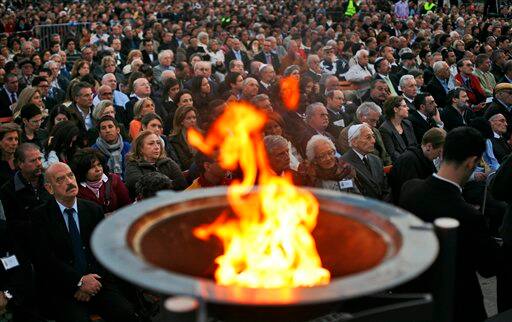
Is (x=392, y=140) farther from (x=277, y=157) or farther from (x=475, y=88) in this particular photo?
(x=475, y=88)

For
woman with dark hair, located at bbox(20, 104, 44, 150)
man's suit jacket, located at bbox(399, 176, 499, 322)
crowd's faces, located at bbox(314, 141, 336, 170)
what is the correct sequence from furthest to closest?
woman with dark hair, located at bbox(20, 104, 44, 150) < crowd's faces, located at bbox(314, 141, 336, 170) < man's suit jacket, located at bbox(399, 176, 499, 322)

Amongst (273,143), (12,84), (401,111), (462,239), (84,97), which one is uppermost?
(462,239)

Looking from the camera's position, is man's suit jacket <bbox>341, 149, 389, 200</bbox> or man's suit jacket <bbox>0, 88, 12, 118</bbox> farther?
man's suit jacket <bbox>0, 88, 12, 118</bbox>

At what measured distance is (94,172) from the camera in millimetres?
5594

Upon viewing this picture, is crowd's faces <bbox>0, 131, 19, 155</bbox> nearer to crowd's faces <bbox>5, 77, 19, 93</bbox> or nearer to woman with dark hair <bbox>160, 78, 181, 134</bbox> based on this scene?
woman with dark hair <bbox>160, 78, 181, 134</bbox>

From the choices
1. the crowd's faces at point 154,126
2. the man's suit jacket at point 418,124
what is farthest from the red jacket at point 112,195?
the man's suit jacket at point 418,124

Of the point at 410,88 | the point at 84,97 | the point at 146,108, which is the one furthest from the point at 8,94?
the point at 410,88

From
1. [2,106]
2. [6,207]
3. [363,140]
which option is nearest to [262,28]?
[2,106]

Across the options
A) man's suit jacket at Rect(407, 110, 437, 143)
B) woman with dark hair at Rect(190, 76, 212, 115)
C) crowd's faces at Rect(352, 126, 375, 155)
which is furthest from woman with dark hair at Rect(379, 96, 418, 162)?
woman with dark hair at Rect(190, 76, 212, 115)

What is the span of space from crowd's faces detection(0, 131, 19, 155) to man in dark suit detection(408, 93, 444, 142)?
4786 mm

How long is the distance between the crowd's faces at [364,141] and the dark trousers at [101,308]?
2702 mm

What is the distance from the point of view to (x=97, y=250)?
2.34m

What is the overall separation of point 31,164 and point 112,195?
27.9 inches

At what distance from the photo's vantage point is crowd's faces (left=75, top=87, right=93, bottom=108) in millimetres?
8570
